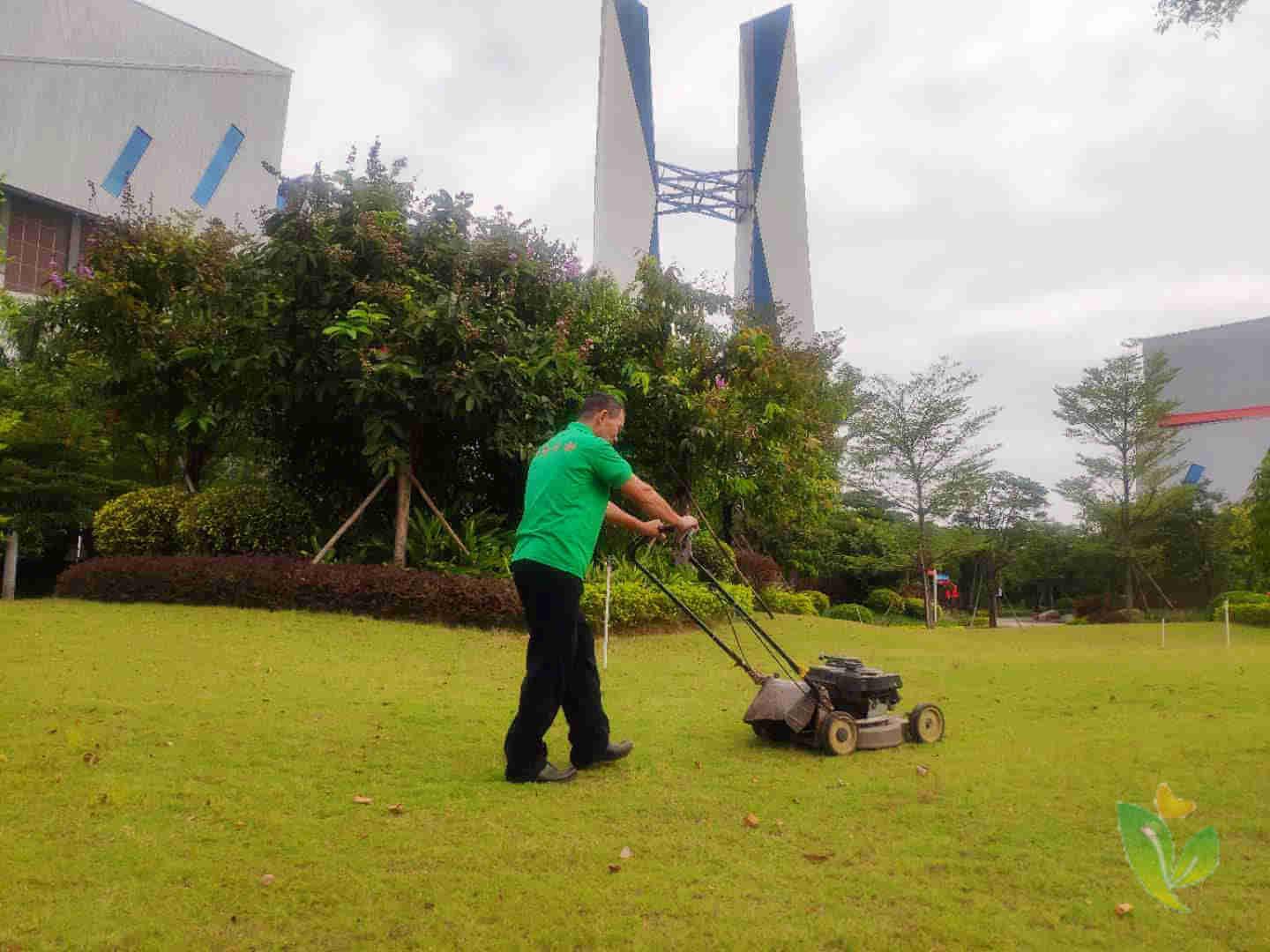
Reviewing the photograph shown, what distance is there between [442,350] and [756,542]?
17833 mm

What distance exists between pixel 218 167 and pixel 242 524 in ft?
99.7

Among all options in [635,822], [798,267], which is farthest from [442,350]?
[798,267]

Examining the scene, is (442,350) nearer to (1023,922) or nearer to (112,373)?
(112,373)

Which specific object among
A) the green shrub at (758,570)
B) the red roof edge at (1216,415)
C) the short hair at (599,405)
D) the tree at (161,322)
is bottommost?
the green shrub at (758,570)

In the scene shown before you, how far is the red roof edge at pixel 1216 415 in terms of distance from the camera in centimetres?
4188

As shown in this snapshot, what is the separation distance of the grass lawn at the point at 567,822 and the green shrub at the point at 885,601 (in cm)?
2190

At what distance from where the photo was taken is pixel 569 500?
414cm

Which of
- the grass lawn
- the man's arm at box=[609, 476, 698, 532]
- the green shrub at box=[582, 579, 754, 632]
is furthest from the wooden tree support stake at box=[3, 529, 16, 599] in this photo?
the man's arm at box=[609, 476, 698, 532]

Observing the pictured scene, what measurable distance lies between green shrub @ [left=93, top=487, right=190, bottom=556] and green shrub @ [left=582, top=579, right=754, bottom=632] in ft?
18.1

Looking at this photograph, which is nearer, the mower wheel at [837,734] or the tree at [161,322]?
the mower wheel at [837,734]

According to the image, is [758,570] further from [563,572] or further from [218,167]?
[218,167]

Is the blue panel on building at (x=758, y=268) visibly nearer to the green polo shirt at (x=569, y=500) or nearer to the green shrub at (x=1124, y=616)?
the green shrub at (x=1124, y=616)

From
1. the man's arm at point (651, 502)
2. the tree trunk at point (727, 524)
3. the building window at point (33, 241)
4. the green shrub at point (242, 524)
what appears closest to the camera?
the man's arm at point (651, 502)

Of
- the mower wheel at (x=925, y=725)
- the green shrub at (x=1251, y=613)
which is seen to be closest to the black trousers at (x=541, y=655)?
the mower wheel at (x=925, y=725)
